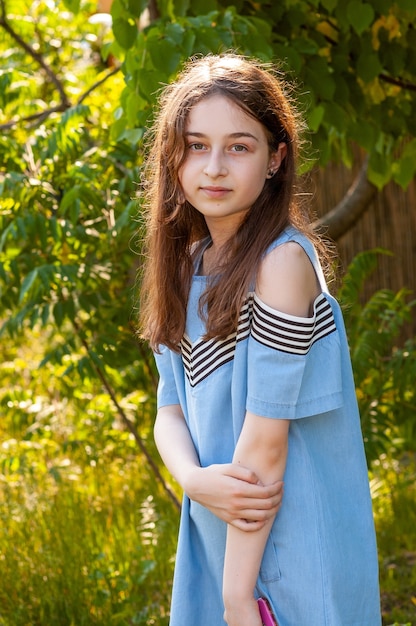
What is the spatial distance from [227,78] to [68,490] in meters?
2.71

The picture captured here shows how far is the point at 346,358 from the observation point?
5.96 ft

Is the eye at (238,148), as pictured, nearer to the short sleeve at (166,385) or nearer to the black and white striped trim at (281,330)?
the black and white striped trim at (281,330)

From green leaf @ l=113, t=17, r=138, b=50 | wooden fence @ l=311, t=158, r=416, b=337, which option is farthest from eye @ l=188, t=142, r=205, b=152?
wooden fence @ l=311, t=158, r=416, b=337

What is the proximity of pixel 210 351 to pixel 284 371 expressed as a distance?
0.20 m

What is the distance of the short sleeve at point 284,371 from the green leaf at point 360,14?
1355mm

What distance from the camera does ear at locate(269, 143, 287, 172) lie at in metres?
1.84

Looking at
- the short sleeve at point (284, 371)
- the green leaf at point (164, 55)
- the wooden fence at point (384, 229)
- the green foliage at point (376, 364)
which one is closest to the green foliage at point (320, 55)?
the green leaf at point (164, 55)

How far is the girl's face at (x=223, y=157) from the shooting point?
1751mm

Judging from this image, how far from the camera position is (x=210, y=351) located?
70.8 inches

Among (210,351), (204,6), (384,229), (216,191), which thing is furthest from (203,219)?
(384,229)

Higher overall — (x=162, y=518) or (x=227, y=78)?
(x=227, y=78)

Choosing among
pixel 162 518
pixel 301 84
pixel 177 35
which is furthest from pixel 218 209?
pixel 162 518

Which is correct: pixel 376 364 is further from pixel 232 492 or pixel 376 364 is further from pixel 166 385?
pixel 232 492

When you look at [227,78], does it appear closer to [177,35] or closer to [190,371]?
[190,371]
